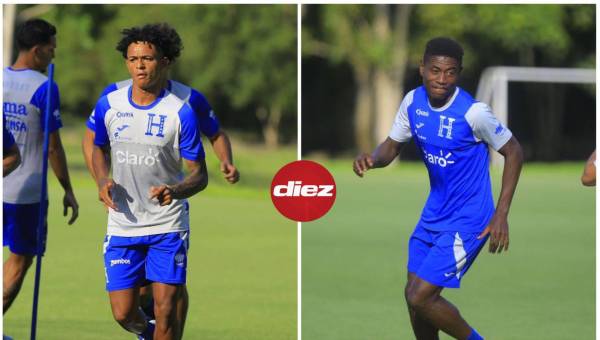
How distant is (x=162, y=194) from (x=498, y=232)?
5.66ft

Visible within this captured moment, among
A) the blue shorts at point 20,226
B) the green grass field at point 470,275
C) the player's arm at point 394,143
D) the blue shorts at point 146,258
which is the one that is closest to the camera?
the blue shorts at point 146,258

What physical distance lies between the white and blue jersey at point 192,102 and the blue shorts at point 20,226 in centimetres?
118

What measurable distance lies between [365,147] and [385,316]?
3196 centimetres

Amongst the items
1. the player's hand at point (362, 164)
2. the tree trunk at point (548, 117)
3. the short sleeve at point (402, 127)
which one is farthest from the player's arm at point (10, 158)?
the tree trunk at point (548, 117)

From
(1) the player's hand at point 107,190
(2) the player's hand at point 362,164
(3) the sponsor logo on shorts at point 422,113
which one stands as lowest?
(1) the player's hand at point 107,190

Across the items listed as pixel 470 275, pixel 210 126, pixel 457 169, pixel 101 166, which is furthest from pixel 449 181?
pixel 470 275

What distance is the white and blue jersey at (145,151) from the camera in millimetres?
6664

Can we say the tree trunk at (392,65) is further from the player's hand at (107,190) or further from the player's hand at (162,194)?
the player's hand at (162,194)

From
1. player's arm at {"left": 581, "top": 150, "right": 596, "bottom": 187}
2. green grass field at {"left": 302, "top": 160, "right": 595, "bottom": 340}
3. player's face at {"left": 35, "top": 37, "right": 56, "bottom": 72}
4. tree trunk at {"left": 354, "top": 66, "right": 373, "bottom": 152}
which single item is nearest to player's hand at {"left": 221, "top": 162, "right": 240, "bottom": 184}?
player's face at {"left": 35, "top": 37, "right": 56, "bottom": 72}

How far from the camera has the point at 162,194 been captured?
6410mm

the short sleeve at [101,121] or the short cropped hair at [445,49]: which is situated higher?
the short cropped hair at [445,49]

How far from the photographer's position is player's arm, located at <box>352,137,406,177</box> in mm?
6984

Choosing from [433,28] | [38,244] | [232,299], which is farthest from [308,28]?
[38,244]

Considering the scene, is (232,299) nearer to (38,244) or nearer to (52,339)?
(52,339)
